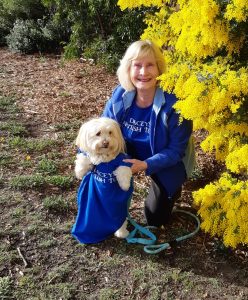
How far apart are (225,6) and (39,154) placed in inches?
123

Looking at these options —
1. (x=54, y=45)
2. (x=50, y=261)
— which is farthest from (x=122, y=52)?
(x=50, y=261)

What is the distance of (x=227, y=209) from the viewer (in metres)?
3.22

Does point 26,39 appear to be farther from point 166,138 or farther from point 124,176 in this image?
point 124,176

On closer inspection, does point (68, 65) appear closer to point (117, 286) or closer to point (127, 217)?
point (127, 217)

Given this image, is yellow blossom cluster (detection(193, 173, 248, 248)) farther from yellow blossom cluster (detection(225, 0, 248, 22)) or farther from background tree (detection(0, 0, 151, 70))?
background tree (detection(0, 0, 151, 70))

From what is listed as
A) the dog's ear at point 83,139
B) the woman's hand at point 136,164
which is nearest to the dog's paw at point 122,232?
the woman's hand at point 136,164

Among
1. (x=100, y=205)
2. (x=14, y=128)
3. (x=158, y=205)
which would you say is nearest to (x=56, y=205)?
(x=100, y=205)

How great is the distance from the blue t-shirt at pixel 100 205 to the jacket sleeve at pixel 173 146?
270 millimetres

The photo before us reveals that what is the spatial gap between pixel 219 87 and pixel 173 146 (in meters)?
0.95

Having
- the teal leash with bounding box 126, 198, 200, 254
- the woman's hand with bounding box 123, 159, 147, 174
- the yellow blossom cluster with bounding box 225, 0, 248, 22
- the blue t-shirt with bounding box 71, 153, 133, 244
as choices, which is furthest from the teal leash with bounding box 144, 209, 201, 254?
the yellow blossom cluster with bounding box 225, 0, 248, 22

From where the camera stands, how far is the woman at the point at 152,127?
3.60 m

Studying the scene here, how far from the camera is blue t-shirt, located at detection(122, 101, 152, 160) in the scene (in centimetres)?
380

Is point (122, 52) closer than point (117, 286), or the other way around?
point (117, 286)

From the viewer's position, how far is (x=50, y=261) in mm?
3516
